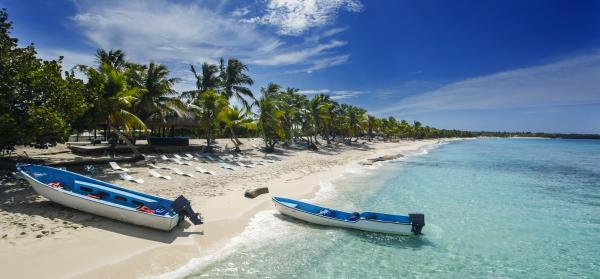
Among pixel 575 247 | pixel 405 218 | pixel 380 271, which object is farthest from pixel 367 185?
pixel 380 271

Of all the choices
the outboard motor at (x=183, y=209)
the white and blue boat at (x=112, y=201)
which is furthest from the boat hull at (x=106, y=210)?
the outboard motor at (x=183, y=209)

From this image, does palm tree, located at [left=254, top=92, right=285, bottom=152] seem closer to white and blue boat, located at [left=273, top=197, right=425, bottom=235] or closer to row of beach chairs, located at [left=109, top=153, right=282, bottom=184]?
row of beach chairs, located at [left=109, top=153, right=282, bottom=184]

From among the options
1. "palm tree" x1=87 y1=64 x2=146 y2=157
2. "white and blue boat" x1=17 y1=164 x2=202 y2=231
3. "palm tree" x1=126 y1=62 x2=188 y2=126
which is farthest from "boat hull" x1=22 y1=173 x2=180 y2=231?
"palm tree" x1=126 y1=62 x2=188 y2=126

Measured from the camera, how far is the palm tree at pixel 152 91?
2453cm

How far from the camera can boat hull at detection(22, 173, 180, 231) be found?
8.79 meters

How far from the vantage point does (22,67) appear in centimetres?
1255

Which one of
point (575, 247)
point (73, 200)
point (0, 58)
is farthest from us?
point (0, 58)

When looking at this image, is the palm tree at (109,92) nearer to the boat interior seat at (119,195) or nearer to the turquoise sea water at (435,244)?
the boat interior seat at (119,195)

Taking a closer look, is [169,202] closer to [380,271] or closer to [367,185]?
[380,271]

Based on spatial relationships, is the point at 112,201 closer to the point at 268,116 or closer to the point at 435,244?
the point at 435,244

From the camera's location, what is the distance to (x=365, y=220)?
10555 millimetres

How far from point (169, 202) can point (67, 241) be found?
283 cm

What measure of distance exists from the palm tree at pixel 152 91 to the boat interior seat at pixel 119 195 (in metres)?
15.2

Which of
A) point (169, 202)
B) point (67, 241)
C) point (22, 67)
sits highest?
point (22, 67)
